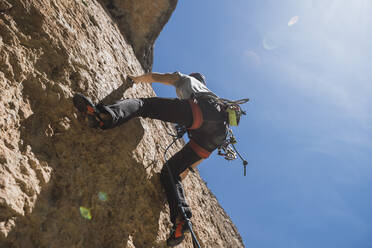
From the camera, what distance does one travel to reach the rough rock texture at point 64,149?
2.07 metres

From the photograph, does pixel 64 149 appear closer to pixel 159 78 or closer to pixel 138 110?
pixel 138 110

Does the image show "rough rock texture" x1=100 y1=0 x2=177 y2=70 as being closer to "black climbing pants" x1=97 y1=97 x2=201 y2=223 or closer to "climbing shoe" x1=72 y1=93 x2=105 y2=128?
"black climbing pants" x1=97 y1=97 x2=201 y2=223

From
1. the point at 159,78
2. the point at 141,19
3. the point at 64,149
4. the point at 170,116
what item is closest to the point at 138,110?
the point at 170,116

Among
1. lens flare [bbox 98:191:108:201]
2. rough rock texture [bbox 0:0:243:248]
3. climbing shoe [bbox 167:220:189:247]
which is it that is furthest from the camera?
climbing shoe [bbox 167:220:189:247]

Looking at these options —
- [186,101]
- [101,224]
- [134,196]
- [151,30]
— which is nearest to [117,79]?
[186,101]

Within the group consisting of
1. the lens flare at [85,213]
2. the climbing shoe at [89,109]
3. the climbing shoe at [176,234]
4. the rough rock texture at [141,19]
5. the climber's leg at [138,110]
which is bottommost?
the lens flare at [85,213]

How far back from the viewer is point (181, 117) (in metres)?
3.40

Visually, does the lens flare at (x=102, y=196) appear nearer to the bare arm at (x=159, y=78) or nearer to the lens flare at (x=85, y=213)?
the lens flare at (x=85, y=213)

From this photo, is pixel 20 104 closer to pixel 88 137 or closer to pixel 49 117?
pixel 49 117

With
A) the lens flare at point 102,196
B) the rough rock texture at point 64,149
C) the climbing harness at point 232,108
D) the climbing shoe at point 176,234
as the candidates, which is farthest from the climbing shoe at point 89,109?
the climbing harness at point 232,108

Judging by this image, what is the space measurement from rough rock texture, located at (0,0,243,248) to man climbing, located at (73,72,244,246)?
0.22 metres

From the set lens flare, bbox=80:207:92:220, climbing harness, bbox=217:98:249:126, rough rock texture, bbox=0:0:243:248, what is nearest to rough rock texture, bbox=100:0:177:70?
rough rock texture, bbox=0:0:243:248

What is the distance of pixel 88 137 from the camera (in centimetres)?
284

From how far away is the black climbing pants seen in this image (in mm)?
2915
